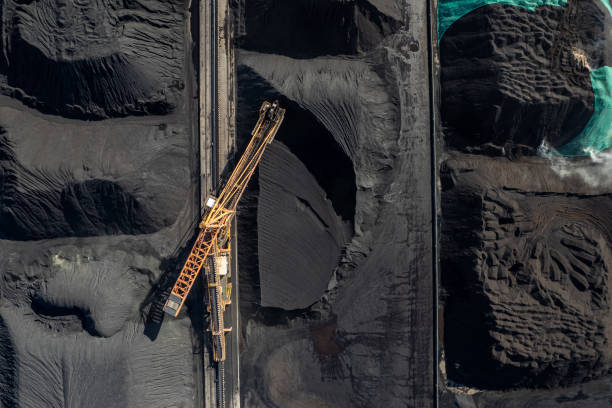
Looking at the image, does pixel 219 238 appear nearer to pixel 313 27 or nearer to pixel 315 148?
pixel 315 148

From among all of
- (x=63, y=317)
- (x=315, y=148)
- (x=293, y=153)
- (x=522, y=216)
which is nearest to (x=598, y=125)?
(x=522, y=216)

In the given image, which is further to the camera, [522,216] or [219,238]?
[219,238]

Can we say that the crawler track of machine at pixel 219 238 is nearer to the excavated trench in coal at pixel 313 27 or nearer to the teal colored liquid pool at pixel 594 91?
the excavated trench in coal at pixel 313 27

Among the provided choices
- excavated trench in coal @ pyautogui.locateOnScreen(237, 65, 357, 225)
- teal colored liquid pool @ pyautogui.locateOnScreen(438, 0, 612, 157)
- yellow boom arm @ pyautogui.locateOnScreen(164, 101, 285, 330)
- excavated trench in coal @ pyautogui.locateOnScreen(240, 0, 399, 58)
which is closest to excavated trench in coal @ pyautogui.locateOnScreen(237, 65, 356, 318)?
excavated trench in coal @ pyautogui.locateOnScreen(237, 65, 357, 225)

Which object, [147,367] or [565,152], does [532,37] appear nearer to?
[565,152]

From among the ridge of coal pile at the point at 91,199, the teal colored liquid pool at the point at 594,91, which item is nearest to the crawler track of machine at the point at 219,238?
the ridge of coal pile at the point at 91,199

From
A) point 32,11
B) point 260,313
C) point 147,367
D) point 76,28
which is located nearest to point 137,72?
point 76,28

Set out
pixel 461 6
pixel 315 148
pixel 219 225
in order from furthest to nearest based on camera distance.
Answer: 1. pixel 461 6
2. pixel 315 148
3. pixel 219 225
